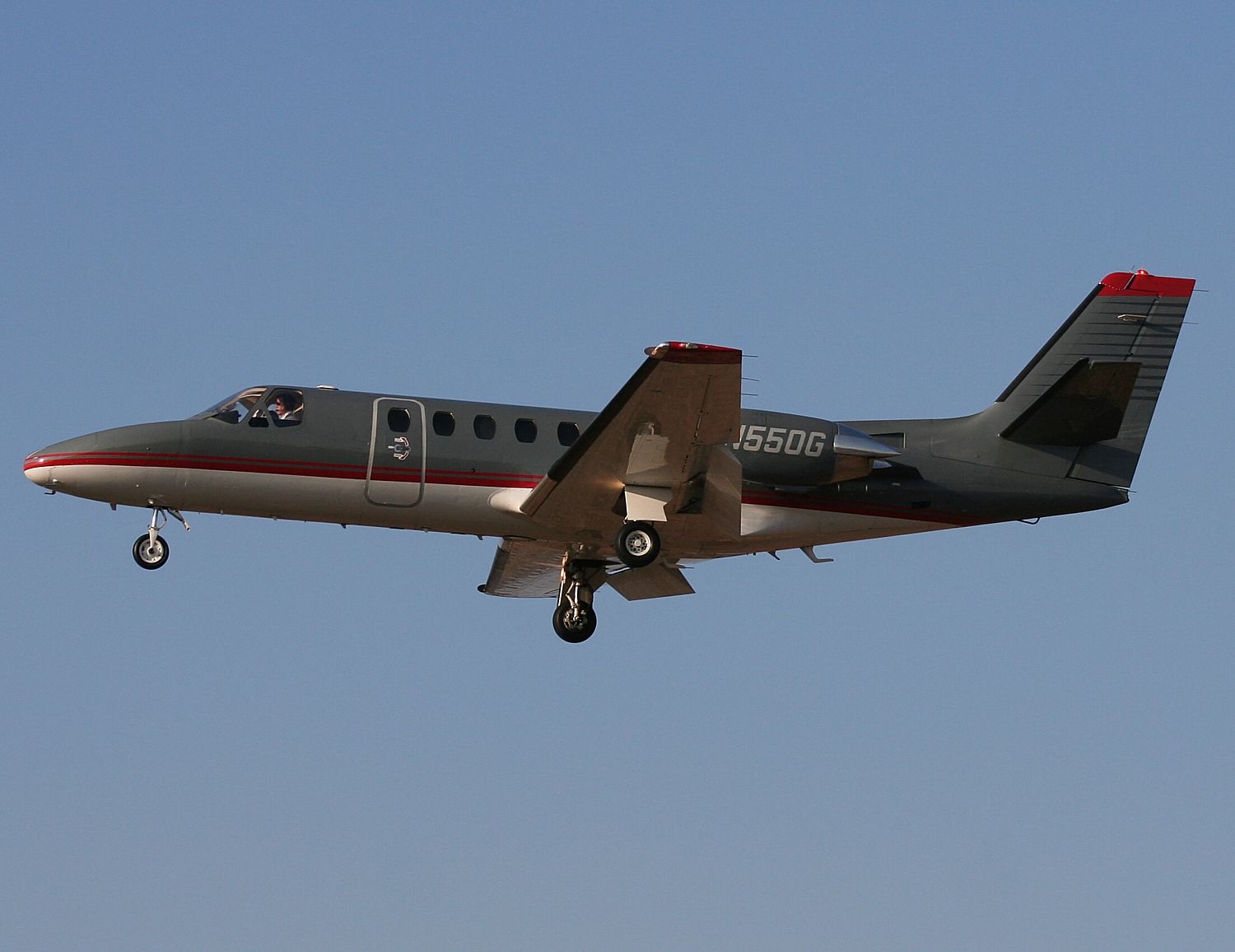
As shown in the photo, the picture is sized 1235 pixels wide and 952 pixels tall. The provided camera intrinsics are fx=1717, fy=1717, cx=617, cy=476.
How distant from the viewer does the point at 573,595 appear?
25.7m

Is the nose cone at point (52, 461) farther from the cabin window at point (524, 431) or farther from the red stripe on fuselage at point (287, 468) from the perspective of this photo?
the cabin window at point (524, 431)

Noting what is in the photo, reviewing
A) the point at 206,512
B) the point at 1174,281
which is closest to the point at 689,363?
the point at 206,512

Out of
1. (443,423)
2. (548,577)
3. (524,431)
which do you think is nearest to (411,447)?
(443,423)

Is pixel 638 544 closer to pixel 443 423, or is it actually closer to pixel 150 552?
pixel 443 423

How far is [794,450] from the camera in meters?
23.3

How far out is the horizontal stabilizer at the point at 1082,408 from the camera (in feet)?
81.2

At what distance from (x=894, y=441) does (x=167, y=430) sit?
10.3 meters

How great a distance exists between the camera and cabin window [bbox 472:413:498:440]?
23.6 metres

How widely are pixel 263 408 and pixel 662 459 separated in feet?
18.2

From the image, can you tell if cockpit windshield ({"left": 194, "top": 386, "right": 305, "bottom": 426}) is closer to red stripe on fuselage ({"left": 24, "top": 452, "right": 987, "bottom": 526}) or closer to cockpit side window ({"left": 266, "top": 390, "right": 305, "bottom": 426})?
cockpit side window ({"left": 266, "top": 390, "right": 305, "bottom": 426})

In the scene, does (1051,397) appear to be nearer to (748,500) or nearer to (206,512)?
(748,500)

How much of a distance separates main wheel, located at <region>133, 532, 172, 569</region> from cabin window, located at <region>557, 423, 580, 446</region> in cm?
558

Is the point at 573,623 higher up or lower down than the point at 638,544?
lower down

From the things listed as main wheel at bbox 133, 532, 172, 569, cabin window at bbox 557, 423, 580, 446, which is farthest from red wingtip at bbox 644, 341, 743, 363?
main wheel at bbox 133, 532, 172, 569
